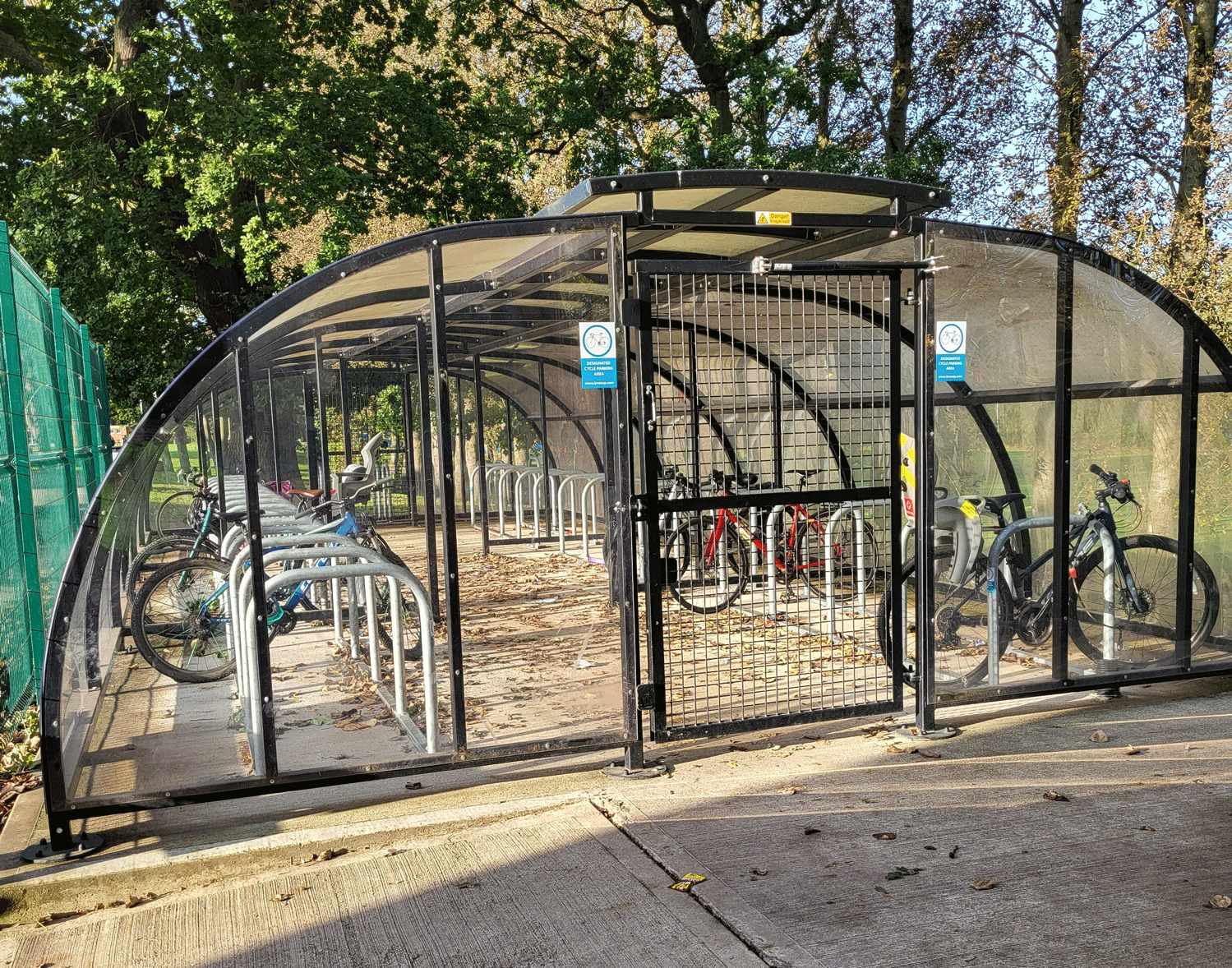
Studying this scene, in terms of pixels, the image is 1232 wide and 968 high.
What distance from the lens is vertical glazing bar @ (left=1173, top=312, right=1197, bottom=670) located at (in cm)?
544

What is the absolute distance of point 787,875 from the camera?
3.53 metres

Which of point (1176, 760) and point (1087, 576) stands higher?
point (1087, 576)

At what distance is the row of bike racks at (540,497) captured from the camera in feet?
37.2

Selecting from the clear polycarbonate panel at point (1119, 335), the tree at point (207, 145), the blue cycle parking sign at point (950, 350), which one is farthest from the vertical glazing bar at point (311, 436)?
the clear polycarbonate panel at point (1119, 335)

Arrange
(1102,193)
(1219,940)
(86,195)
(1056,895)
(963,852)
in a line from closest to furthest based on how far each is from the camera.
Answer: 1. (1219,940)
2. (1056,895)
3. (963,852)
4. (1102,193)
5. (86,195)

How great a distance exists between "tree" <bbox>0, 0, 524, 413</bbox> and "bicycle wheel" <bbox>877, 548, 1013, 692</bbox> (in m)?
9.35

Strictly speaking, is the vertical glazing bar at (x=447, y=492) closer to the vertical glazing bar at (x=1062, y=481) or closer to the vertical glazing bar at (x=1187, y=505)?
the vertical glazing bar at (x=1062, y=481)

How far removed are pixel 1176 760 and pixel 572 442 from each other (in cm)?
672

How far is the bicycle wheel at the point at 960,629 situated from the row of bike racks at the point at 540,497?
517 cm

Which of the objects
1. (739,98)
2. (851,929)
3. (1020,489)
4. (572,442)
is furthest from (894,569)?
(739,98)

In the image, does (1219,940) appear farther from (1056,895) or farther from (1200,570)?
(1200,570)

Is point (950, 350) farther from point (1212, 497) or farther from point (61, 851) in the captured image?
point (61, 851)

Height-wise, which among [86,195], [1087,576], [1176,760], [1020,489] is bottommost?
[1176,760]

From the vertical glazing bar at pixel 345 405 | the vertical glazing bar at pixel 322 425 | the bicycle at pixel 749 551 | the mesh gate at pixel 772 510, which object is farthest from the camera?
the vertical glazing bar at pixel 345 405
